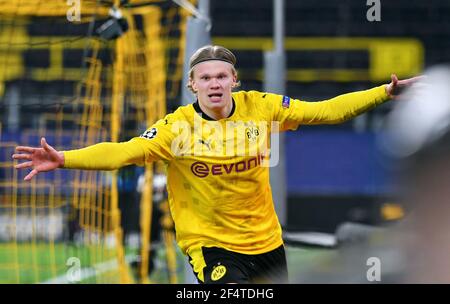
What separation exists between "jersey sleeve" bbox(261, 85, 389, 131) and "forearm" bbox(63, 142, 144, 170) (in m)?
0.77

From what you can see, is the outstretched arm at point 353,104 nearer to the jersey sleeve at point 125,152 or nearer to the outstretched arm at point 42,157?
the jersey sleeve at point 125,152

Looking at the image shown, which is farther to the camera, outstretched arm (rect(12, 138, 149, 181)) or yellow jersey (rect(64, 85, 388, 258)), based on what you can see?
yellow jersey (rect(64, 85, 388, 258))

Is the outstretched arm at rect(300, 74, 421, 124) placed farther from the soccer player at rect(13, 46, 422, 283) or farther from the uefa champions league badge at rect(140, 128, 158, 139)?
the uefa champions league badge at rect(140, 128, 158, 139)

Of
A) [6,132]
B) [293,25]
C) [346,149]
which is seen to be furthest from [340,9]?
[6,132]

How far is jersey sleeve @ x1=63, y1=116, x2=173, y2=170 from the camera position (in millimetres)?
4293

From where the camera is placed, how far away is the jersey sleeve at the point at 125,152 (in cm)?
429

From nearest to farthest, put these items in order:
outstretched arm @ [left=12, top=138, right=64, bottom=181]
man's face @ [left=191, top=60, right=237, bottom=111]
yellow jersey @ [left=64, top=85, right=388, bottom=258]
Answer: outstretched arm @ [left=12, top=138, right=64, bottom=181]
man's face @ [left=191, top=60, right=237, bottom=111]
yellow jersey @ [left=64, top=85, right=388, bottom=258]

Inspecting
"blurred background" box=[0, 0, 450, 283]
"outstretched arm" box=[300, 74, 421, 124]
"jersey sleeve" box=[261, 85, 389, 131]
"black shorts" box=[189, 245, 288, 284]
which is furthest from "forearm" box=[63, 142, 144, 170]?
"blurred background" box=[0, 0, 450, 283]

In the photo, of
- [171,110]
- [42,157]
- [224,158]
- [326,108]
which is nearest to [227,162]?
[224,158]

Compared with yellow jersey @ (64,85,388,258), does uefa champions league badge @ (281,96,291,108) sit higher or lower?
higher

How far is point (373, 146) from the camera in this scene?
16484 mm

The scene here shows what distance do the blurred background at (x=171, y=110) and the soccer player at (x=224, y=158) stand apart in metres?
0.56

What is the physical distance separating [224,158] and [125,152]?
505mm

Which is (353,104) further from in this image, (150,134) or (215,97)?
(150,134)
